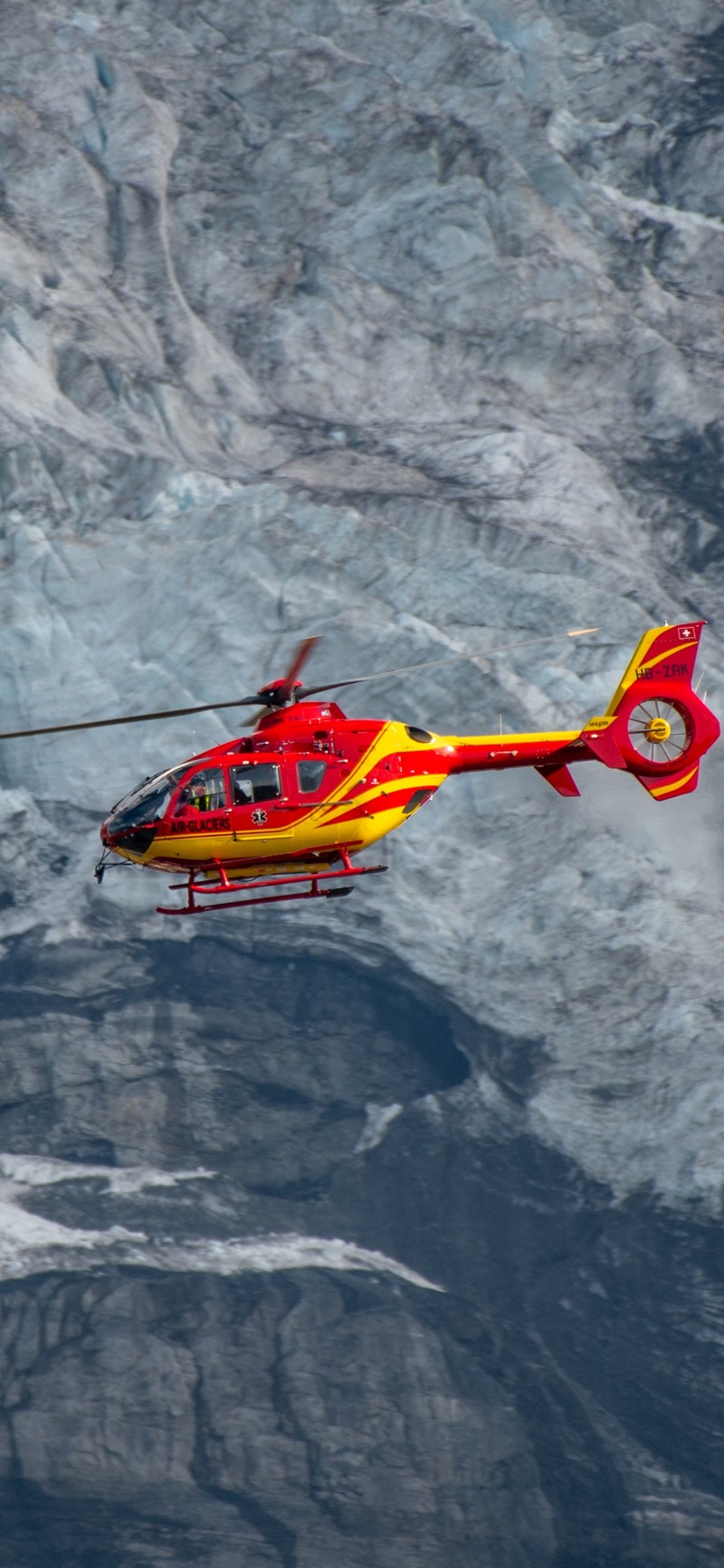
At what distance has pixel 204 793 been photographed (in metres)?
24.0

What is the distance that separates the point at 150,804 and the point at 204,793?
71 cm

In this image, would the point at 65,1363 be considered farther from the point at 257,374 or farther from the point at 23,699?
the point at 257,374

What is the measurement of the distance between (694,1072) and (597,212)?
70.3 ft

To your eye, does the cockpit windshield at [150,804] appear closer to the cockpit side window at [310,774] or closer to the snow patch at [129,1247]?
the cockpit side window at [310,774]

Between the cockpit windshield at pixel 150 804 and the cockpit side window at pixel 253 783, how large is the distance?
719mm

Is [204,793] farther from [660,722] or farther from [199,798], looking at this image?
[660,722]

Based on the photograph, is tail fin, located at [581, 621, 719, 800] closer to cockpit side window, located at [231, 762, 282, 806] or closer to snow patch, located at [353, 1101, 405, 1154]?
cockpit side window, located at [231, 762, 282, 806]

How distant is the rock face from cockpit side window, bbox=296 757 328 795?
1346cm

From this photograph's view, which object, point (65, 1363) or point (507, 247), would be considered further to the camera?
point (507, 247)

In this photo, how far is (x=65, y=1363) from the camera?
40844mm

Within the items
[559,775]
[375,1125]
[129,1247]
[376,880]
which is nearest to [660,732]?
[559,775]

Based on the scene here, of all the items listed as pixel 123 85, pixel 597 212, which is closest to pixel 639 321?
pixel 597 212

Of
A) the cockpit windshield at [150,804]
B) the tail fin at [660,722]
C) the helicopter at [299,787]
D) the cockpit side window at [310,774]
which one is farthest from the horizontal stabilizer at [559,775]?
the cockpit windshield at [150,804]

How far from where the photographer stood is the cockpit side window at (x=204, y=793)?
24.0 metres
